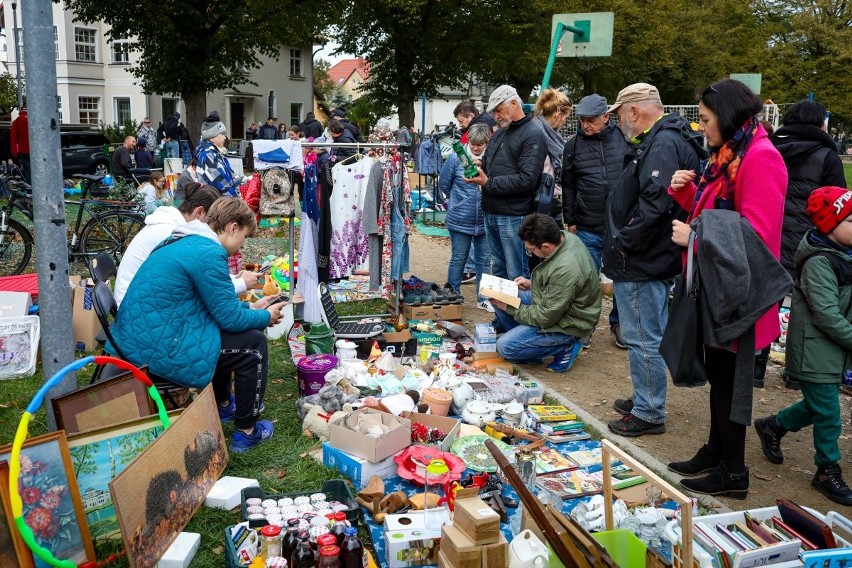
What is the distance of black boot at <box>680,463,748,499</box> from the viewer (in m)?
3.71

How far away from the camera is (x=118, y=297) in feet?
15.3

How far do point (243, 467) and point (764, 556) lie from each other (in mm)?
2630

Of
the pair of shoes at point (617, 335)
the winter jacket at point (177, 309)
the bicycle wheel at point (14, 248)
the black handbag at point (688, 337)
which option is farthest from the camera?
the bicycle wheel at point (14, 248)

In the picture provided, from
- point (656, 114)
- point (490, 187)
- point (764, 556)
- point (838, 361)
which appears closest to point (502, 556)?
point (764, 556)

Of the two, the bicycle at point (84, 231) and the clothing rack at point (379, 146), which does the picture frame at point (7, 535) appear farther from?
the bicycle at point (84, 231)

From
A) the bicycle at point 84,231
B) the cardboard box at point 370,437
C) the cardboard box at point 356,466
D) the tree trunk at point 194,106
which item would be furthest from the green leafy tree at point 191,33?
the cardboard box at point 356,466

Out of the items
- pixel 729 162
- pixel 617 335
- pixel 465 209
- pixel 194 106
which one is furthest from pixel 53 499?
pixel 194 106

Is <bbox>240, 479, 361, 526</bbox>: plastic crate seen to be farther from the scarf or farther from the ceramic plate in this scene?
the scarf

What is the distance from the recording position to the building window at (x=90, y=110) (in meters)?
36.1

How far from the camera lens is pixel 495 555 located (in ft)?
9.18

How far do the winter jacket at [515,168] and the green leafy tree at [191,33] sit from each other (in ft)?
47.6

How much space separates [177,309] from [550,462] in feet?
7.31

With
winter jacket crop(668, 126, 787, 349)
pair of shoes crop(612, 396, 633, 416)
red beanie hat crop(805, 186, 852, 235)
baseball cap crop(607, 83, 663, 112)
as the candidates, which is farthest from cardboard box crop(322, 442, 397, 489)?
red beanie hat crop(805, 186, 852, 235)

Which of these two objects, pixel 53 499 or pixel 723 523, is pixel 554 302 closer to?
pixel 723 523
